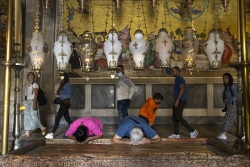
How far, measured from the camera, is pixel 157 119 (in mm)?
10125

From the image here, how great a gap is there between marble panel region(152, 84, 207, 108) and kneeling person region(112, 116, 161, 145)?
5911 mm

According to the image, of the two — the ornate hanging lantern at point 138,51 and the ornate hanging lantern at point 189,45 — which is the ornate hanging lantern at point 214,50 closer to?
the ornate hanging lantern at point 189,45

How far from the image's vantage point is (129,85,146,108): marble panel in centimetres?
1028

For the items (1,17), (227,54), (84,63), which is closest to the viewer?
(84,63)

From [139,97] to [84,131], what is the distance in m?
5.88

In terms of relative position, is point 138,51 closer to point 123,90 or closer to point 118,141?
point 118,141

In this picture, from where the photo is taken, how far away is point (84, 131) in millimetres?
4562

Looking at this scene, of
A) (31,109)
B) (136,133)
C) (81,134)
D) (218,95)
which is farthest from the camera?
(218,95)

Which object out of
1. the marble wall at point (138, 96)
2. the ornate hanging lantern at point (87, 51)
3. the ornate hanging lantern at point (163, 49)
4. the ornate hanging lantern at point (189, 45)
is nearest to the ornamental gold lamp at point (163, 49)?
the ornate hanging lantern at point (163, 49)

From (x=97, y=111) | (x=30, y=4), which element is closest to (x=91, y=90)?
(x=97, y=111)

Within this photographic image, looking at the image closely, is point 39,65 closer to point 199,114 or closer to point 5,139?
point 5,139

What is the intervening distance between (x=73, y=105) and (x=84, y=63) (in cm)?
652

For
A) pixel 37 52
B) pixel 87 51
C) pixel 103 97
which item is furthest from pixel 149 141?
pixel 103 97

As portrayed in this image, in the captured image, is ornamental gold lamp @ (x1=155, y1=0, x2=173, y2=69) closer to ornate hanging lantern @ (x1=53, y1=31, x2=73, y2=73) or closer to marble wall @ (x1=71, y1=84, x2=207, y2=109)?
ornate hanging lantern @ (x1=53, y1=31, x2=73, y2=73)
